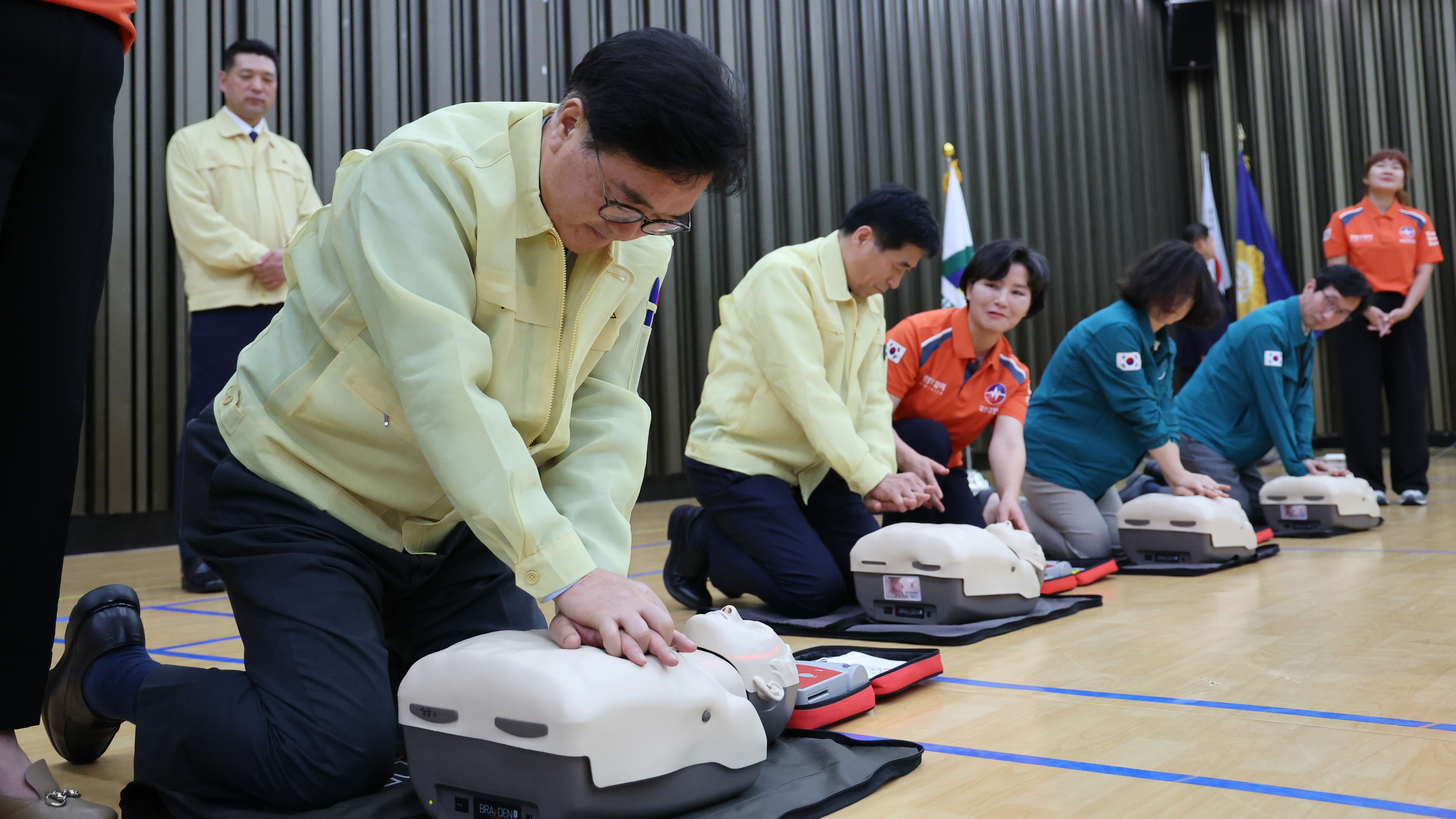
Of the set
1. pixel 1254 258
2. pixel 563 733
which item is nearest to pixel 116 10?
pixel 563 733

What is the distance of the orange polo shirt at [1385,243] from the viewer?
4711mm

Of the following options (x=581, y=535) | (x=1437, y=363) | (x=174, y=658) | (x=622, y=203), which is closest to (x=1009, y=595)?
(x=581, y=535)

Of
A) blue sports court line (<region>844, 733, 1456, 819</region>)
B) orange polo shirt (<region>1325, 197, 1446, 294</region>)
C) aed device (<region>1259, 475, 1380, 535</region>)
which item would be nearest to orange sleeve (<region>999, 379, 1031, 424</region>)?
aed device (<region>1259, 475, 1380, 535</region>)

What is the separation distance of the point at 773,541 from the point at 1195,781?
139cm

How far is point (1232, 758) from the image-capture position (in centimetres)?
123

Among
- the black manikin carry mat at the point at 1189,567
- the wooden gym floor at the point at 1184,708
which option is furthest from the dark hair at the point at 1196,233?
the wooden gym floor at the point at 1184,708

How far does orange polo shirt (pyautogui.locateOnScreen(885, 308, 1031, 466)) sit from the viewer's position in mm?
3125

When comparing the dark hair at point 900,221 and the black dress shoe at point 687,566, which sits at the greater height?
the dark hair at point 900,221

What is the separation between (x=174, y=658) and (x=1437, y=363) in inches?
328

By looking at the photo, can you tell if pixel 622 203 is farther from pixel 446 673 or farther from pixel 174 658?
pixel 174 658

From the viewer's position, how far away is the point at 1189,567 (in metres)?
2.91

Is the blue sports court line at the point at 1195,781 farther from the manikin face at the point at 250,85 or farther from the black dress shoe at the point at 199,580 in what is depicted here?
the manikin face at the point at 250,85

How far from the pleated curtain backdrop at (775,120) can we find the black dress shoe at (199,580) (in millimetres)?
1208

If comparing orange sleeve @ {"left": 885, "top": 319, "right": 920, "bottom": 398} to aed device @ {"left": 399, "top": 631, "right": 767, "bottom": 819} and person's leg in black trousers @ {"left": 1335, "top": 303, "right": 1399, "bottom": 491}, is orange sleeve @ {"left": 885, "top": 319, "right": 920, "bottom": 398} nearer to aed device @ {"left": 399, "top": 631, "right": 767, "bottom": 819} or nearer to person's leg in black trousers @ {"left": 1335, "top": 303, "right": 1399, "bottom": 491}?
aed device @ {"left": 399, "top": 631, "right": 767, "bottom": 819}
